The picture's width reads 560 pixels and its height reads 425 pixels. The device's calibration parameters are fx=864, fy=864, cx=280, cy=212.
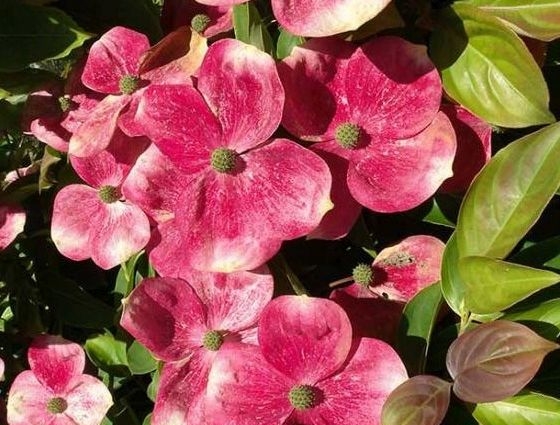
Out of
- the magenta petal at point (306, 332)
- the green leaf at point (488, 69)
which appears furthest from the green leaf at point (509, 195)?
the magenta petal at point (306, 332)

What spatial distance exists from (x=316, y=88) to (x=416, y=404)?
0.88 ft

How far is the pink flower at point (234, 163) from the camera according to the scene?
69cm

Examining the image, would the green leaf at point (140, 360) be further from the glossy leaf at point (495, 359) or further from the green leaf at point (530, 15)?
the green leaf at point (530, 15)

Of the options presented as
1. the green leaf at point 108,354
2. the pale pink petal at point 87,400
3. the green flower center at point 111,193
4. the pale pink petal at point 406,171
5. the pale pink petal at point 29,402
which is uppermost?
the pale pink petal at point 406,171

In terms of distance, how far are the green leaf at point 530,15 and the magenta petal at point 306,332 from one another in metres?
0.28

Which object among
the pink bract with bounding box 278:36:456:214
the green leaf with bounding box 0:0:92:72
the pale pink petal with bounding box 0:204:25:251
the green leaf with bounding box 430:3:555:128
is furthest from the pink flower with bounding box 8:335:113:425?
the green leaf with bounding box 430:3:555:128

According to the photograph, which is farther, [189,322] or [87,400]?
[87,400]

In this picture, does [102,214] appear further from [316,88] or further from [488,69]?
[488,69]

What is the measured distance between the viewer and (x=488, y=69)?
713 millimetres

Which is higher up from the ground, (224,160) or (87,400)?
(224,160)

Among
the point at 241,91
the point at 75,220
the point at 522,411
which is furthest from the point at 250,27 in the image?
the point at 522,411

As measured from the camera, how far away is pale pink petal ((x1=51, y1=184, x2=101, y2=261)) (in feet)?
2.89

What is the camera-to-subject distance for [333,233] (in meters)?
0.74

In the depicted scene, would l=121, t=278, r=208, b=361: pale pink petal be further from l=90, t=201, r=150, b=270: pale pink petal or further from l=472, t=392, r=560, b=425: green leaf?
l=472, t=392, r=560, b=425: green leaf
